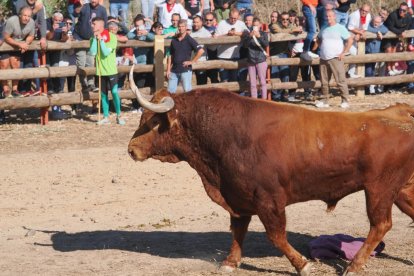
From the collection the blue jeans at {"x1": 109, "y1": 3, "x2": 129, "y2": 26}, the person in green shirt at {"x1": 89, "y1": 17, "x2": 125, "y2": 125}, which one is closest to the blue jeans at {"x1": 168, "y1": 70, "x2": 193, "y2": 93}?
the person in green shirt at {"x1": 89, "y1": 17, "x2": 125, "y2": 125}

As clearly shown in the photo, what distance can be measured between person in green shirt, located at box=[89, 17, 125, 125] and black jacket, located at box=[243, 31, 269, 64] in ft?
8.79

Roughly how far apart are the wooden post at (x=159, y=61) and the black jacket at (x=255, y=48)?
1608 mm

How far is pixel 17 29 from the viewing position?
16.7m

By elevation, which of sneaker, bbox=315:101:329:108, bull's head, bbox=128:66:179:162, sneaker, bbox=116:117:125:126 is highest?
bull's head, bbox=128:66:179:162

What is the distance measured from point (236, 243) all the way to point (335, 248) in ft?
3.28

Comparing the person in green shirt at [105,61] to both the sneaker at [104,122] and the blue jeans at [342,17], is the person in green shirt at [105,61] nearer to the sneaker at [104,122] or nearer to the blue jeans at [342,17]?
the sneaker at [104,122]

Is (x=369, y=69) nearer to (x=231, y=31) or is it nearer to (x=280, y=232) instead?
(x=231, y=31)

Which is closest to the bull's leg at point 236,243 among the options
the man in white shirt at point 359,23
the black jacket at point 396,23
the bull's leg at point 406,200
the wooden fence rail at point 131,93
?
the bull's leg at point 406,200

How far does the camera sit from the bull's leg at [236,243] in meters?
9.37

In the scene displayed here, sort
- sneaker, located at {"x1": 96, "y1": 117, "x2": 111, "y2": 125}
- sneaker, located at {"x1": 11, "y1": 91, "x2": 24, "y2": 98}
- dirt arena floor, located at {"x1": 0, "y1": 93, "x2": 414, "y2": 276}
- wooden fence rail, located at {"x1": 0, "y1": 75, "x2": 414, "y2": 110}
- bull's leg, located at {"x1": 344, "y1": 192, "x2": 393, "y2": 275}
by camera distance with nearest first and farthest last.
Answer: bull's leg, located at {"x1": 344, "y1": 192, "x2": 393, "y2": 275}
dirt arena floor, located at {"x1": 0, "y1": 93, "x2": 414, "y2": 276}
wooden fence rail, located at {"x1": 0, "y1": 75, "x2": 414, "y2": 110}
sneaker, located at {"x1": 11, "y1": 91, "x2": 24, "y2": 98}
sneaker, located at {"x1": 96, "y1": 117, "x2": 111, "y2": 125}

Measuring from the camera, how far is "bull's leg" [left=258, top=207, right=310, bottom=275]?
882 centimetres

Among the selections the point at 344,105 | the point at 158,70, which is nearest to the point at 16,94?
the point at 158,70

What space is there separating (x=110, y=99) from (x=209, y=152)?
8.99 m

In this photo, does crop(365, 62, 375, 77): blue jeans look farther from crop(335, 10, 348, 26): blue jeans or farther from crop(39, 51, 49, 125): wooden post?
crop(39, 51, 49, 125): wooden post
